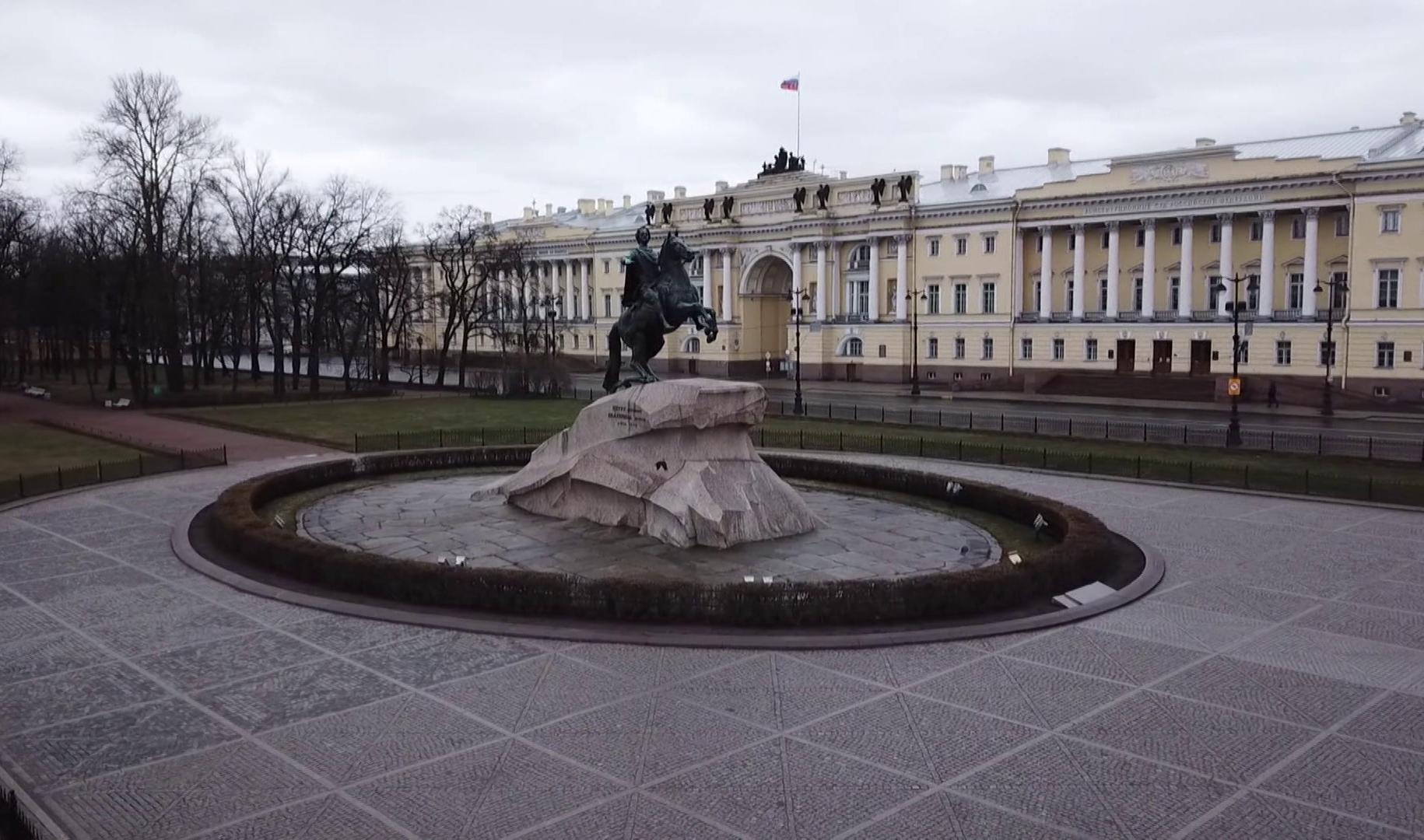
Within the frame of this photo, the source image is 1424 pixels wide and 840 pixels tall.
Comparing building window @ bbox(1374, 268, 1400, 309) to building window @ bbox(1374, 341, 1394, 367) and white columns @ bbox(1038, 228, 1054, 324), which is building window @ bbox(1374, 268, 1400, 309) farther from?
white columns @ bbox(1038, 228, 1054, 324)

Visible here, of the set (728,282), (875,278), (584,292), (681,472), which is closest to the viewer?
(681,472)

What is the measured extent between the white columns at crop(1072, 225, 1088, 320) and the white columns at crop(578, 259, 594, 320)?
48325mm

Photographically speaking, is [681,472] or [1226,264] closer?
[681,472]

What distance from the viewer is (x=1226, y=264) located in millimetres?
64188

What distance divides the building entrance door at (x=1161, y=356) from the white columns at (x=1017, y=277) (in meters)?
9.99

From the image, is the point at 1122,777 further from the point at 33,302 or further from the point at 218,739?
the point at 33,302

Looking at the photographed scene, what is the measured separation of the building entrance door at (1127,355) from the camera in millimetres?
68500

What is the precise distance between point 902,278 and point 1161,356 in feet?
66.3

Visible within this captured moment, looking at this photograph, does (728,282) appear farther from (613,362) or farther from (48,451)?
(613,362)

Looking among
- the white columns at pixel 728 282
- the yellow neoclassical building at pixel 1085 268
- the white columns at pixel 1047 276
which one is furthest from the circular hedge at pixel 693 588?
the white columns at pixel 728 282

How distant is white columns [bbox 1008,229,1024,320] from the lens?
73438mm

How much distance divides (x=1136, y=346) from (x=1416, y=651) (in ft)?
188

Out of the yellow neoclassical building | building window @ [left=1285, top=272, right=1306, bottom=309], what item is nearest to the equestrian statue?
the yellow neoclassical building

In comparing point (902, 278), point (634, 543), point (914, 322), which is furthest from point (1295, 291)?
point (634, 543)
